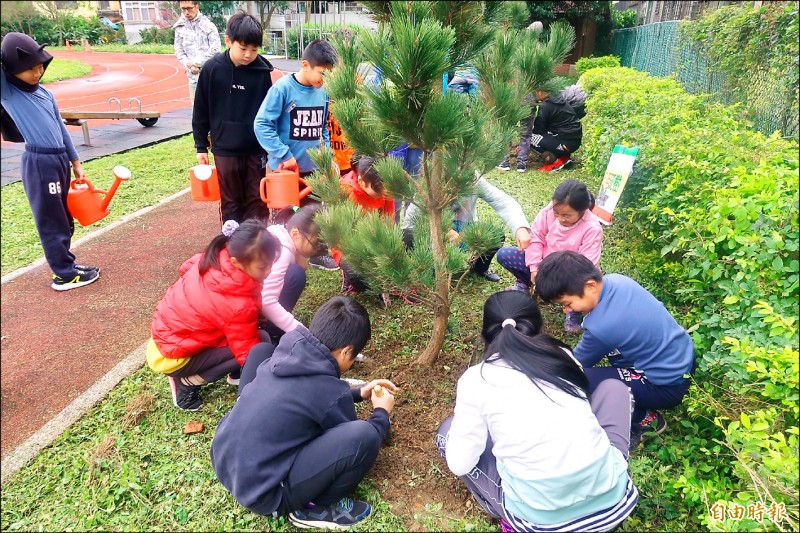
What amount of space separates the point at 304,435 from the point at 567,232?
1.99m

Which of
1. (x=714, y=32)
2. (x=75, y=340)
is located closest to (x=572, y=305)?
(x=75, y=340)

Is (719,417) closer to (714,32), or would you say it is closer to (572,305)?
(572,305)

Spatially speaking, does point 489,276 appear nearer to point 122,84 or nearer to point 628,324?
point 628,324

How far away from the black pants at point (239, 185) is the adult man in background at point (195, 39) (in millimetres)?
1978

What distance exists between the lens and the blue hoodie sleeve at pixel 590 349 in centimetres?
222

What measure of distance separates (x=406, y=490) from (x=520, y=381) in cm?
75

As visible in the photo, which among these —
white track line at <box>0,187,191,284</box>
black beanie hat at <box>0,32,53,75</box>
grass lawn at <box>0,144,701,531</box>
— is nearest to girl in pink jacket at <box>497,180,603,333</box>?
grass lawn at <box>0,144,701,531</box>

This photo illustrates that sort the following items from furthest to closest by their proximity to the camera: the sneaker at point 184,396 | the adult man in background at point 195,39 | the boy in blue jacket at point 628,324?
the adult man in background at point 195,39, the sneaker at point 184,396, the boy in blue jacket at point 628,324

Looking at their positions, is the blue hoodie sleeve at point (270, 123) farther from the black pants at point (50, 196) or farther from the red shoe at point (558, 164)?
the red shoe at point (558, 164)

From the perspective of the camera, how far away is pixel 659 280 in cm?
315

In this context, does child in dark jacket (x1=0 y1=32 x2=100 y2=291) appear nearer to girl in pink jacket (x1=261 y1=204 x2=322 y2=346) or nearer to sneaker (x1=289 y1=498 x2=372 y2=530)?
girl in pink jacket (x1=261 y1=204 x2=322 y2=346)

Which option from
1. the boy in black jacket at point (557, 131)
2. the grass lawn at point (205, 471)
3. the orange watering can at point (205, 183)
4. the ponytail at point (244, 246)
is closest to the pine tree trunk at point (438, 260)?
the grass lawn at point (205, 471)

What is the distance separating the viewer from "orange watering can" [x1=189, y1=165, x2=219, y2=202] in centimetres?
367

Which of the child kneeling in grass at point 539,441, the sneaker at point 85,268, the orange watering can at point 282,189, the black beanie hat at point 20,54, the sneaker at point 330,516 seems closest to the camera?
the child kneeling in grass at point 539,441
